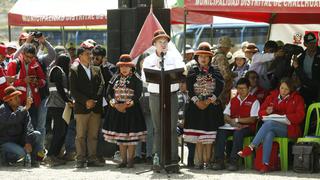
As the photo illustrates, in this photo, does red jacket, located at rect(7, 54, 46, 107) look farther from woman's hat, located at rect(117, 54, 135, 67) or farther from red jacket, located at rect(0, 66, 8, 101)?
woman's hat, located at rect(117, 54, 135, 67)

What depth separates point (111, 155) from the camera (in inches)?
469

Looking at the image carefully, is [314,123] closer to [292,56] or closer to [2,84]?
[292,56]

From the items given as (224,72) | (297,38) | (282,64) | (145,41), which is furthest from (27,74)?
(297,38)

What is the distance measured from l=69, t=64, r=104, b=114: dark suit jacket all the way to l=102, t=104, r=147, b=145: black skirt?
15.7 inches

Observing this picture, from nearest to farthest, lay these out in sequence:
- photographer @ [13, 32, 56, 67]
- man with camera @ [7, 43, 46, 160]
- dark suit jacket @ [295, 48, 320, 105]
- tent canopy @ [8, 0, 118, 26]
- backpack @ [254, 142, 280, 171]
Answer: backpack @ [254, 142, 280, 171], dark suit jacket @ [295, 48, 320, 105], man with camera @ [7, 43, 46, 160], photographer @ [13, 32, 56, 67], tent canopy @ [8, 0, 118, 26]

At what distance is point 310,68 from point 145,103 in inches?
105

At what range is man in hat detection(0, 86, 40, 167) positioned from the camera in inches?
430

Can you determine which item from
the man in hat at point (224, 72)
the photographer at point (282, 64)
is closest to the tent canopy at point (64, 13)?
the man in hat at point (224, 72)

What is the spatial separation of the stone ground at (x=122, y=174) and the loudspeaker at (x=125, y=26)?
2229 mm

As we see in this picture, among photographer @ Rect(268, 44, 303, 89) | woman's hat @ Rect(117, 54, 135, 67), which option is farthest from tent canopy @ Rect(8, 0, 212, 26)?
woman's hat @ Rect(117, 54, 135, 67)

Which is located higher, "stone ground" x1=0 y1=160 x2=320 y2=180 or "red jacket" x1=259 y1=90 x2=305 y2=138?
"red jacket" x1=259 y1=90 x2=305 y2=138

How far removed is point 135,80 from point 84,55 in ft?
2.91

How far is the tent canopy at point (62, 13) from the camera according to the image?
54.3 ft

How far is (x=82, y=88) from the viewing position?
35.7ft
